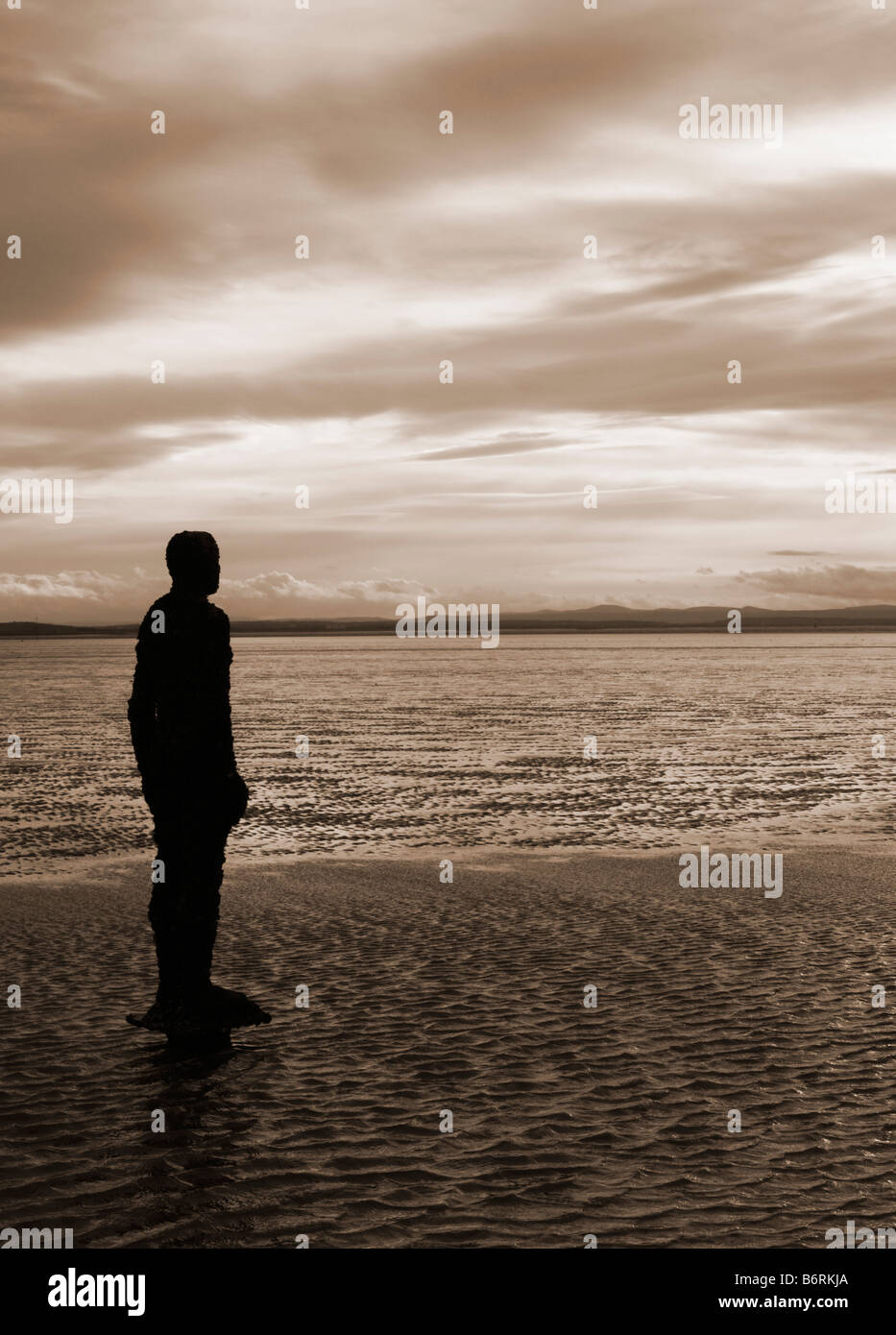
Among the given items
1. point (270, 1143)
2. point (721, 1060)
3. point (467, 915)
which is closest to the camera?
point (270, 1143)

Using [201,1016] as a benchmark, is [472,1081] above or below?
below

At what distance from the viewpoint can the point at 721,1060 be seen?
336 inches

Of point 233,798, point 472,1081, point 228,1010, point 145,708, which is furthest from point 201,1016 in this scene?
point 145,708

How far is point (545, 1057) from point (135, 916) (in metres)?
6.14

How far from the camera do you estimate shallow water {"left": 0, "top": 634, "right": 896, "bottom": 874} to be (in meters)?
18.8

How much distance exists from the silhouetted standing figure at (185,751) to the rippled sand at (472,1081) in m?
0.85

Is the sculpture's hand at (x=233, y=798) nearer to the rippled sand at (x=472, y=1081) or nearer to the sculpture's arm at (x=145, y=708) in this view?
the sculpture's arm at (x=145, y=708)

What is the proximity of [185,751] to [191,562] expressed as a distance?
1.34 meters

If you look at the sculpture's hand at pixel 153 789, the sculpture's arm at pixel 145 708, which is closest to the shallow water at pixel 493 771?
the sculpture's hand at pixel 153 789

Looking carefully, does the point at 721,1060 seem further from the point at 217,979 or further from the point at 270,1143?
the point at 217,979

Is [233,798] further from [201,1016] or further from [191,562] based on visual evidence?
[191,562]

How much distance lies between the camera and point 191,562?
29.9ft

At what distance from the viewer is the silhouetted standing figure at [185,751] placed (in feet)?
29.9
